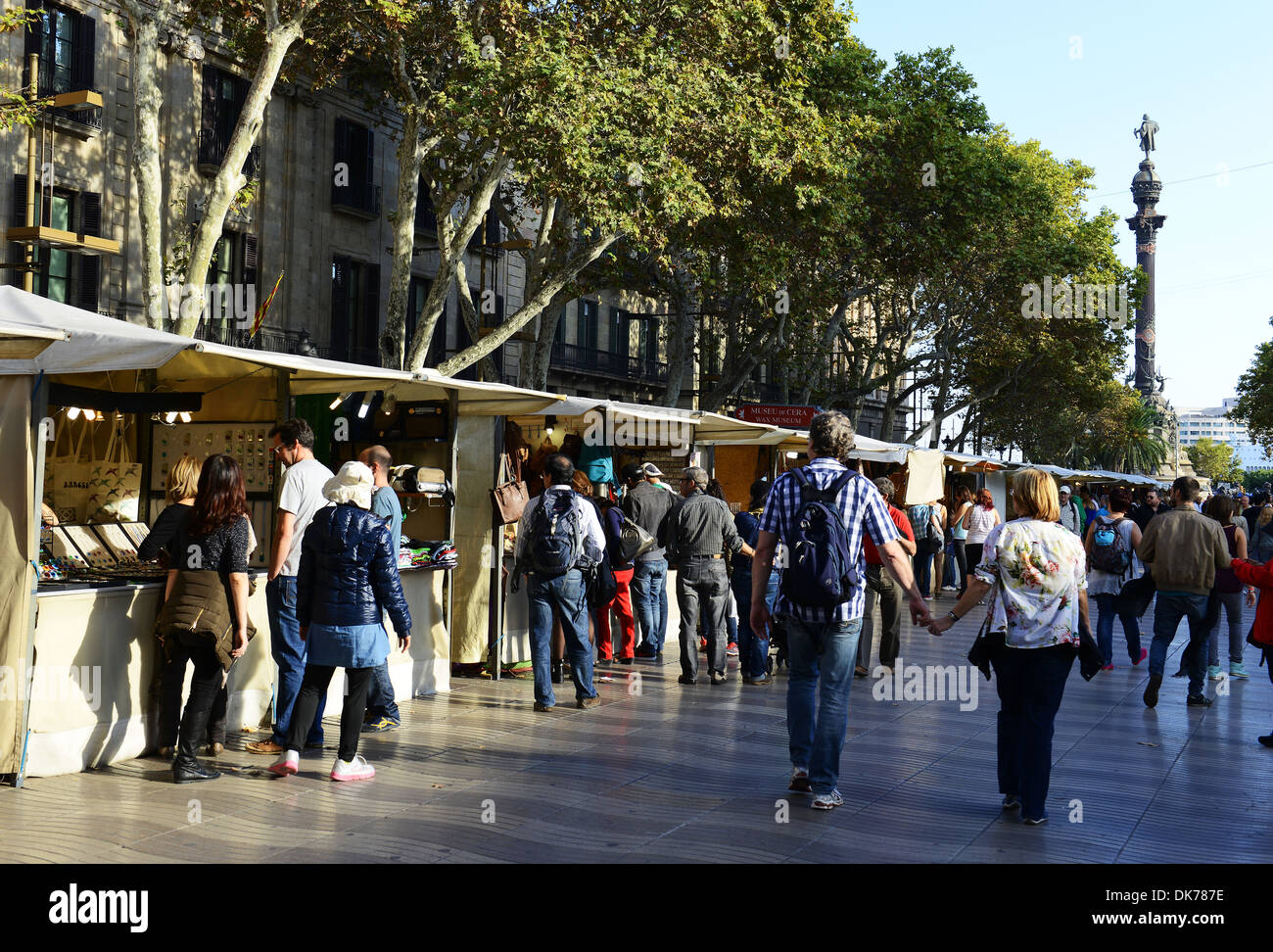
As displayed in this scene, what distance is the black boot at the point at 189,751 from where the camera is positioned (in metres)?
6.88

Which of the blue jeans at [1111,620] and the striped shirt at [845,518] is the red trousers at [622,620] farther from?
the striped shirt at [845,518]

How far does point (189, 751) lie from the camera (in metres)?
6.90

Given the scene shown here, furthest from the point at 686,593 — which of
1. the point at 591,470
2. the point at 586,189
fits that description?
the point at 586,189

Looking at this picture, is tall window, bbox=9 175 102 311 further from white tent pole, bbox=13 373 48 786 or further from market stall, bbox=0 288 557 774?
white tent pole, bbox=13 373 48 786

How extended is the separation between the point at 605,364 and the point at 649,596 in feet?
89.7

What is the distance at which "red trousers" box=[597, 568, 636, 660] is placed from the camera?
12031 mm

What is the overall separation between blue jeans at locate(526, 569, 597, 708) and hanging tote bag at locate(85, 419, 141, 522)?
3318 mm

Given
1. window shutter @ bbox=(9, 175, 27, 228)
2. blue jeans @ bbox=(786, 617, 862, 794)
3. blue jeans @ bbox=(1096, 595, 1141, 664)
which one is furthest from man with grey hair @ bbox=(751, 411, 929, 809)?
window shutter @ bbox=(9, 175, 27, 228)

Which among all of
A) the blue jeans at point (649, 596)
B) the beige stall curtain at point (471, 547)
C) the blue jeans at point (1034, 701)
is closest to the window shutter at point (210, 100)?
the beige stall curtain at point (471, 547)

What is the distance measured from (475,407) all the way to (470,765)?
14.3 ft

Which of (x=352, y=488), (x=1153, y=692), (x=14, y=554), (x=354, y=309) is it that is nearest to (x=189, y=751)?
(x=14, y=554)

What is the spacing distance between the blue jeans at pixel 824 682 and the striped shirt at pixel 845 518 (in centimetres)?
7

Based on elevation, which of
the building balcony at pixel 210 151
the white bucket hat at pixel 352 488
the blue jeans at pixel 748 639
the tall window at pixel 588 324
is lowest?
the blue jeans at pixel 748 639

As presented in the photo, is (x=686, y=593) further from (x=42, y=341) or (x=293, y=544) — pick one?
(x=42, y=341)
